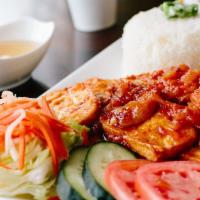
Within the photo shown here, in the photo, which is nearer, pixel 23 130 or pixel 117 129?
pixel 23 130

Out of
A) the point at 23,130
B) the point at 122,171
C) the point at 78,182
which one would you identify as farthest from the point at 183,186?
the point at 23,130

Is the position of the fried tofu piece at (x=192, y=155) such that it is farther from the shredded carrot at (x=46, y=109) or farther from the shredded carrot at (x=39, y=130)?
the shredded carrot at (x=46, y=109)

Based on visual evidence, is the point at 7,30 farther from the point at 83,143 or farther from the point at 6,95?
the point at 83,143

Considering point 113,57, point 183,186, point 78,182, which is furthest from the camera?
point 113,57

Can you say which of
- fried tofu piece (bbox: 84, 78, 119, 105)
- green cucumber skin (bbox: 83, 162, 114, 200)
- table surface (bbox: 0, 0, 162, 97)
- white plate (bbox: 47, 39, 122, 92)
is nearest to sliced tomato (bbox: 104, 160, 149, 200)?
green cucumber skin (bbox: 83, 162, 114, 200)

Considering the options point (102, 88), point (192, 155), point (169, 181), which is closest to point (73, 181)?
point (169, 181)

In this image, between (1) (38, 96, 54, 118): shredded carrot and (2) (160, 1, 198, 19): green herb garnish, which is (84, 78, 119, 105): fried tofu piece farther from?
(2) (160, 1, 198, 19): green herb garnish
